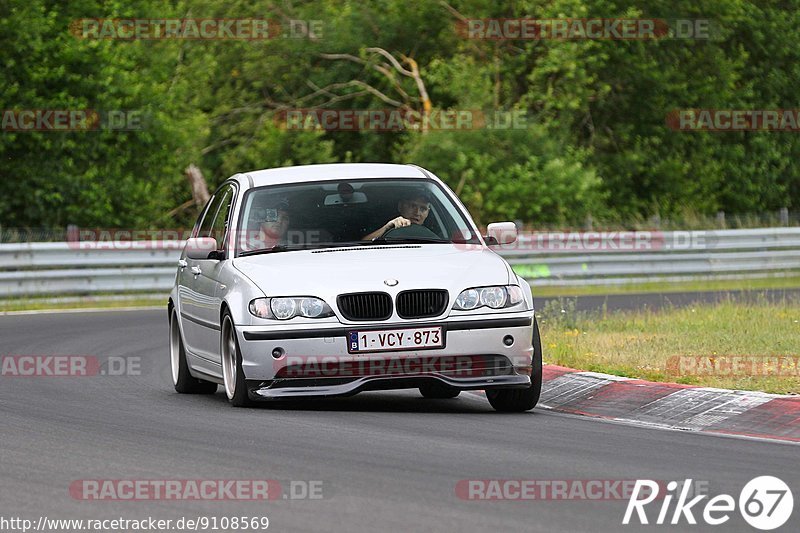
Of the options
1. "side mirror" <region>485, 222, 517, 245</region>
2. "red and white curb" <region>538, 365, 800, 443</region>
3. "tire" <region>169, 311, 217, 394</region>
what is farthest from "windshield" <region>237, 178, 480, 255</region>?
"tire" <region>169, 311, 217, 394</region>

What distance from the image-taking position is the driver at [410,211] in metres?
11.7

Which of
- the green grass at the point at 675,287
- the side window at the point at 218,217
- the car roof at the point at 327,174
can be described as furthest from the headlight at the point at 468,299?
the green grass at the point at 675,287

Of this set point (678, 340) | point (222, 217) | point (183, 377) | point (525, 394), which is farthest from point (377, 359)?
point (678, 340)

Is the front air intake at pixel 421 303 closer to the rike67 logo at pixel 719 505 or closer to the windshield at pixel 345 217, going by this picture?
the windshield at pixel 345 217

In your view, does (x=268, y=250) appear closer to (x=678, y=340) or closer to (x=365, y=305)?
(x=365, y=305)

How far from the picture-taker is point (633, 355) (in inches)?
539

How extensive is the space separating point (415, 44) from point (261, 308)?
33.3 m

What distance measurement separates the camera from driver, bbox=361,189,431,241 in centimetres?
1171

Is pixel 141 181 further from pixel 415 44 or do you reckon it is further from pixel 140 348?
pixel 140 348

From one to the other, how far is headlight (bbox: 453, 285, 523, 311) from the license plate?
0.24 metres

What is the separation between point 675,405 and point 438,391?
1.80 meters

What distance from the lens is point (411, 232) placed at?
11695mm

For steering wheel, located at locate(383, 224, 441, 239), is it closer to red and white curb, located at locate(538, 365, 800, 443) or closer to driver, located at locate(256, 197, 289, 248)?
driver, located at locate(256, 197, 289, 248)

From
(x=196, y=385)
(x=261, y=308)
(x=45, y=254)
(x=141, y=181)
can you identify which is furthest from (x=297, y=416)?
(x=141, y=181)
